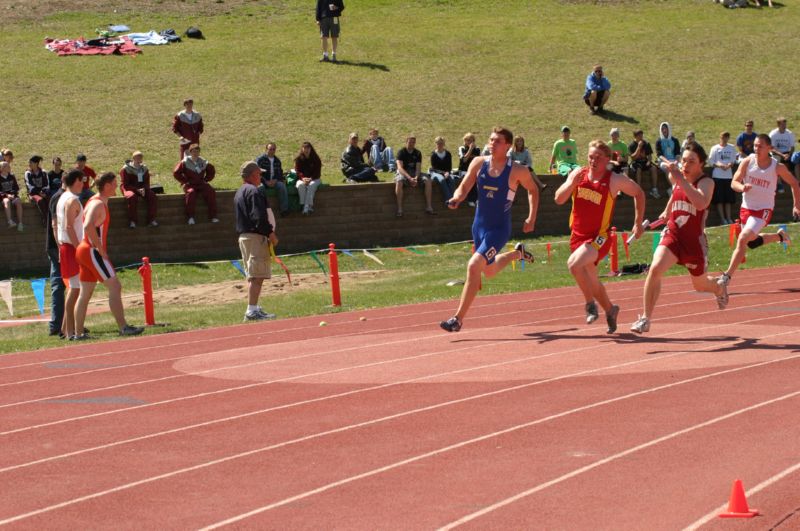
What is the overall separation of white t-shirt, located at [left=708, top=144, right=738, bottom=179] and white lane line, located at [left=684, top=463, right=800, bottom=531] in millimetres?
19263

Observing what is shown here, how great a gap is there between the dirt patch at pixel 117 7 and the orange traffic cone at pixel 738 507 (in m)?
38.2

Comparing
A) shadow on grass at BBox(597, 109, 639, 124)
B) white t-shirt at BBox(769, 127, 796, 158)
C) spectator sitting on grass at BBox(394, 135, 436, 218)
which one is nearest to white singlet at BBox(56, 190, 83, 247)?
spectator sitting on grass at BBox(394, 135, 436, 218)

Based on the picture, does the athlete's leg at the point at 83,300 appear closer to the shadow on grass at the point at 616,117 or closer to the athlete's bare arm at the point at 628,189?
the athlete's bare arm at the point at 628,189

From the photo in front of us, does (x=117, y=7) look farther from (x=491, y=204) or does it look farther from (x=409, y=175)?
(x=491, y=204)

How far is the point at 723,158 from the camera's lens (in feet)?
84.0

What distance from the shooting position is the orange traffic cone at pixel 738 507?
6.06 meters

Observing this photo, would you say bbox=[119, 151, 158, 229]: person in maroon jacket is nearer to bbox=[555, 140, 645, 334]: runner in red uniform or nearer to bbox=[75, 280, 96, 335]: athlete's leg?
bbox=[75, 280, 96, 335]: athlete's leg

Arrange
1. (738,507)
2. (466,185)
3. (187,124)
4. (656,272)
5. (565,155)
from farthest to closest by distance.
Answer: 1. (565,155)
2. (187,124)
3. (466,185)
4. (656,272)
5. (738,507)

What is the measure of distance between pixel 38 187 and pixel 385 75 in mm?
15837

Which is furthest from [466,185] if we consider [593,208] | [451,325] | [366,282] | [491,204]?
[366,282]

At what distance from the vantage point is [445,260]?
901 inches

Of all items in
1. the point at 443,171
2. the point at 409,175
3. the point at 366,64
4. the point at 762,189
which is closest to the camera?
the point at 762,189

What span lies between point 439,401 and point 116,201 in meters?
14.7

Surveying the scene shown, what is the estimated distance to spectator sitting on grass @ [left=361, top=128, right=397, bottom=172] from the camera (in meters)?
25.9
